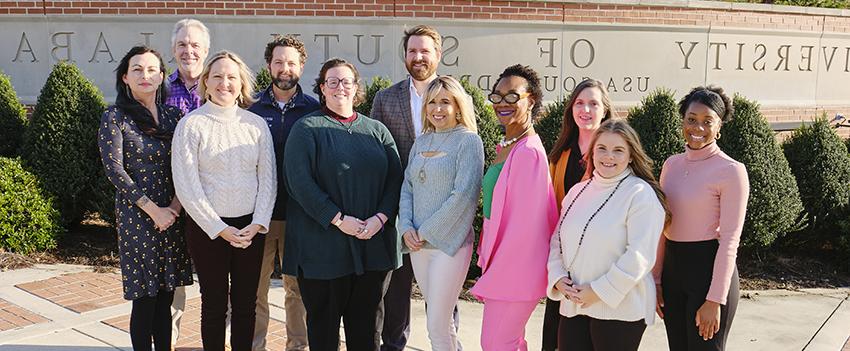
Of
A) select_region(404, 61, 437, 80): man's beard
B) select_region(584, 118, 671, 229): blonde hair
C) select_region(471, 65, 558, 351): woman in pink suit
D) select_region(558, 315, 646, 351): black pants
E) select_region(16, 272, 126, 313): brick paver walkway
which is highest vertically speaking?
select_region(404, 61, 437, 80): man's beard

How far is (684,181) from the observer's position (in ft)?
10.1

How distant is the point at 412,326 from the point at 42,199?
3.47 metres

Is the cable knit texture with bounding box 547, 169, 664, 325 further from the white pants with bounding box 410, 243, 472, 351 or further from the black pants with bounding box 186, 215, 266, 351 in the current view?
the black pants with bounding box 186, 215, 266, 351

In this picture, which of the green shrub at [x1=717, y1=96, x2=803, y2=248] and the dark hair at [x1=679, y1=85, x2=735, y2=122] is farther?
the green shrub at [x1=717, y1=96, x2=803, y2=248]

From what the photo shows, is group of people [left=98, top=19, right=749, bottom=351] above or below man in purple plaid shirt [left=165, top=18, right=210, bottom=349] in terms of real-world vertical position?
below

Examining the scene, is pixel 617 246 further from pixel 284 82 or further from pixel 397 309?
pixel 284 82

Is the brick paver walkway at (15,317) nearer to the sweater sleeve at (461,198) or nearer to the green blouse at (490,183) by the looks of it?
the sweater sleeve at (461,198)

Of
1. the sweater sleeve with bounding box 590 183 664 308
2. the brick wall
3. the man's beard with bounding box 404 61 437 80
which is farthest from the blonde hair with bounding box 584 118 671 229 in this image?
the brick wall

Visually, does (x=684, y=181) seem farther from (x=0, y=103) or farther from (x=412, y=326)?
(x=0, y=103)

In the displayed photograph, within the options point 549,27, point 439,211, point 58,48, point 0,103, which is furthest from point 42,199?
point 549,27

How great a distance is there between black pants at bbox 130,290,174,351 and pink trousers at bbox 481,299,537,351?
173 cm

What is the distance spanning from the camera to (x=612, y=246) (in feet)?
9.61

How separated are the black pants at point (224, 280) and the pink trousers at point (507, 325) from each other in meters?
1.27

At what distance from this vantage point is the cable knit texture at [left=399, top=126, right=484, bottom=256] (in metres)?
3.42
